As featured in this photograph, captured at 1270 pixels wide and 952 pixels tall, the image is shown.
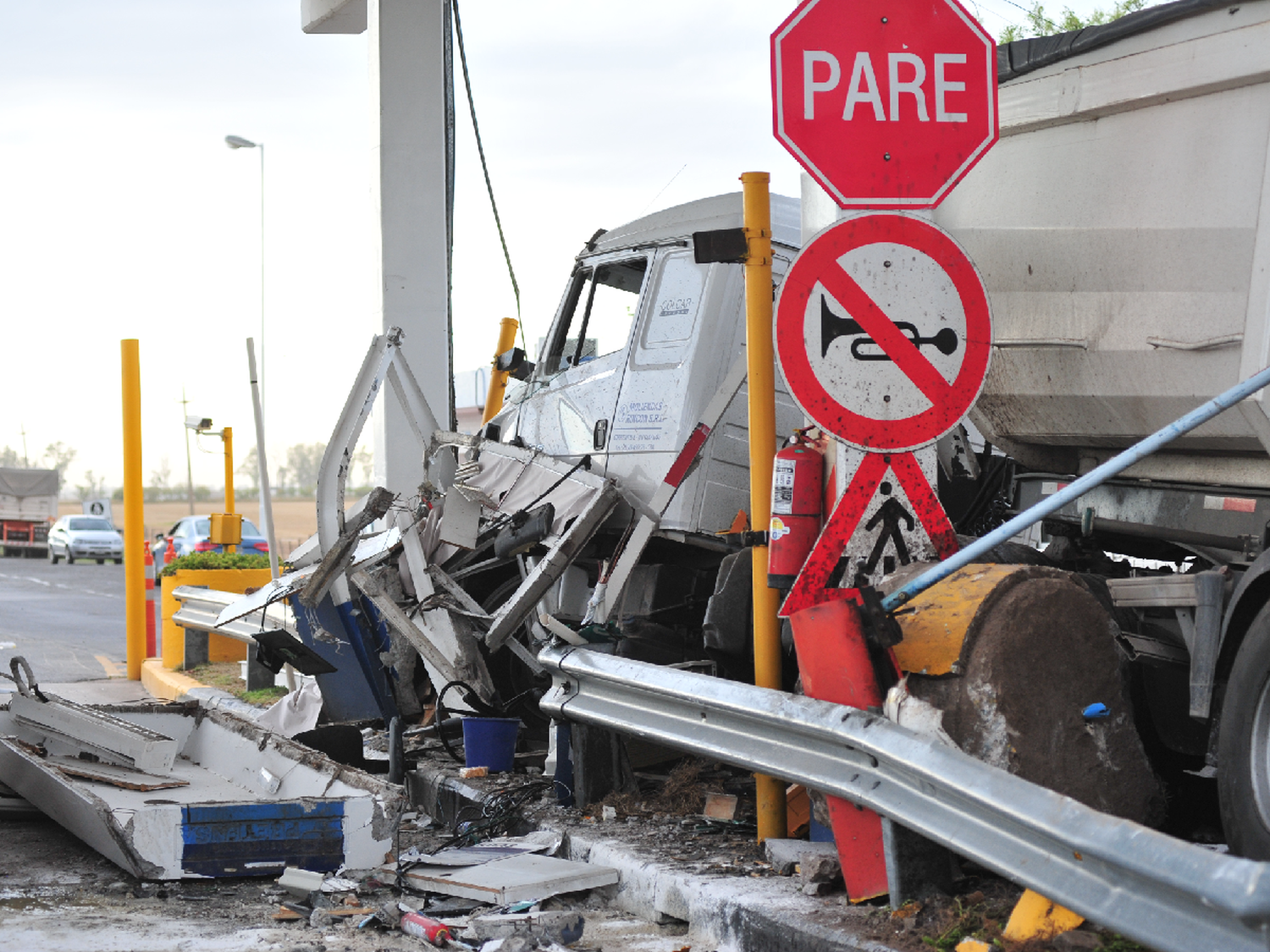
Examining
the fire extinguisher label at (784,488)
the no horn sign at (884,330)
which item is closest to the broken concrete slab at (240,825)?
the fire extinguisher label at (784,488)

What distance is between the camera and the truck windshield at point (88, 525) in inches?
1574

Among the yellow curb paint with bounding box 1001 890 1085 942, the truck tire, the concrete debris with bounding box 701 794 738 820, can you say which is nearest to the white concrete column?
the concrete debris with bounding box 701 794 738 820

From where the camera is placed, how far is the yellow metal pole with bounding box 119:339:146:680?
1249cm

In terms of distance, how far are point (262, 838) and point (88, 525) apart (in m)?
38.2

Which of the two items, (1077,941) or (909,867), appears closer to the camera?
(1077,941)

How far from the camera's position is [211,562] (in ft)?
42.7

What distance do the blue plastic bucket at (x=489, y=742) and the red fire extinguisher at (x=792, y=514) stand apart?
2433mm

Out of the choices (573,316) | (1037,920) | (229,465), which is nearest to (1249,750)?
(1037,920)

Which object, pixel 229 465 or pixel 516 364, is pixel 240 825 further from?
pixel 229 465

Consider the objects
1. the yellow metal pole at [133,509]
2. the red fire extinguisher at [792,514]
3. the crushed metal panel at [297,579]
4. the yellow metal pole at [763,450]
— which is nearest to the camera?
the red fire extinguisher at [792,514]

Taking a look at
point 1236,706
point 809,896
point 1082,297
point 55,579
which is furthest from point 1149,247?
point 55,579

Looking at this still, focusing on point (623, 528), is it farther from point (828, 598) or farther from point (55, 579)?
point (55, 579)

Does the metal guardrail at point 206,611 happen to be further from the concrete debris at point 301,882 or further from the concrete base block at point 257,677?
the concrete debris at point 301,882

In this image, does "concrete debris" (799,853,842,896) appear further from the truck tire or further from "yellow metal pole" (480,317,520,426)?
"yellow metal pole" (480,317,520,426)
